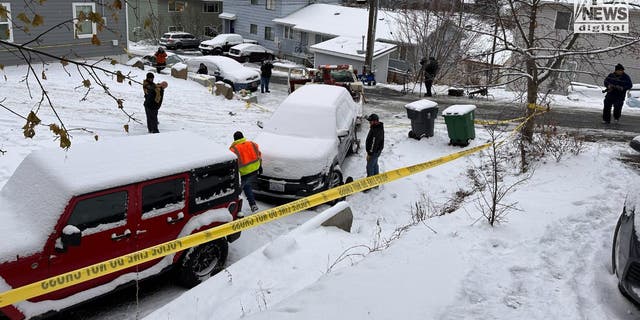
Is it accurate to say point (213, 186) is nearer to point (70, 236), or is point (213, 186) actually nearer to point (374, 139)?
point (70, 236)

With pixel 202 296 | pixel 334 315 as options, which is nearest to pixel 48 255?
pixel 202 296

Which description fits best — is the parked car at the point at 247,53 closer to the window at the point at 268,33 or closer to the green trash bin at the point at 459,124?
the window at the point at 268,33

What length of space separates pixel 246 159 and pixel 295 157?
105 cm

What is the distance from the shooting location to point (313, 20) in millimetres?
41156

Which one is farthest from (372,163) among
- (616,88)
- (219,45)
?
(219,45)

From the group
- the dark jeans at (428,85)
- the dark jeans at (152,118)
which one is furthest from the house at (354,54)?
the dark jeans at (152,118)

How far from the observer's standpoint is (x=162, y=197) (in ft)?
20.4

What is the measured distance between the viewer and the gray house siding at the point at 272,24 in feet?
139

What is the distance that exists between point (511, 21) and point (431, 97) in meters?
10.3

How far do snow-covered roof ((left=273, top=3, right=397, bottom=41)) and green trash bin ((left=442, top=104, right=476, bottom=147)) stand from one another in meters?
24.4

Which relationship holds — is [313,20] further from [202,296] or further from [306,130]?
[202,296]

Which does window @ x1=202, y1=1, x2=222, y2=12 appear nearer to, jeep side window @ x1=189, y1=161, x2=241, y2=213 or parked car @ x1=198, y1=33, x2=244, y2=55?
parked car @ x1=198, y1=33, x2=244, y2=55

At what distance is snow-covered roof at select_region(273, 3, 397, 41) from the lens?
37969 mm

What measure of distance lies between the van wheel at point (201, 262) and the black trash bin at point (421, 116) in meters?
7.22
